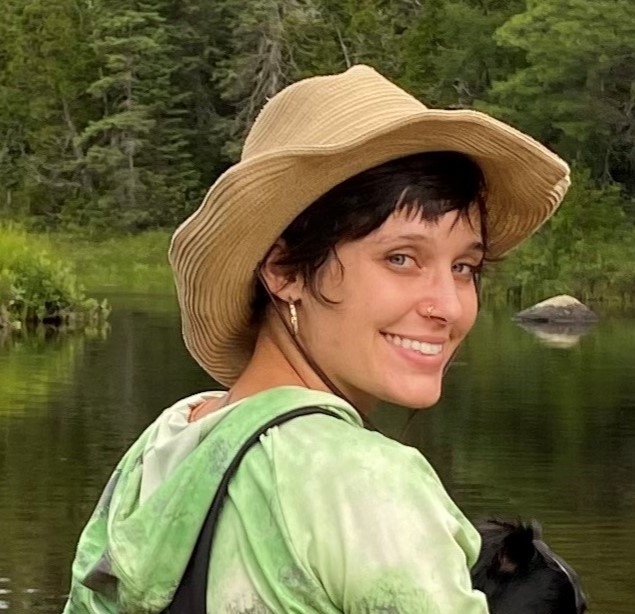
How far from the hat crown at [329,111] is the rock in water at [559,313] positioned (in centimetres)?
2690

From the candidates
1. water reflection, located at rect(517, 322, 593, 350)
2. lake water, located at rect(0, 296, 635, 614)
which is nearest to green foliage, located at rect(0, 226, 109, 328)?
lake water, located at rect(0, 296, 635, 614)

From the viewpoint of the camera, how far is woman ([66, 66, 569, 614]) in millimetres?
1527

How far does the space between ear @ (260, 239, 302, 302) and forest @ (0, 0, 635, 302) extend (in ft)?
130

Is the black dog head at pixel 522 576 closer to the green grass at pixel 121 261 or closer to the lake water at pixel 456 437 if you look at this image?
the lake water at pixel 456 437

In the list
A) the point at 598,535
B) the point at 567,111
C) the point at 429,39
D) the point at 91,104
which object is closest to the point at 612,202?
the point at 567,111

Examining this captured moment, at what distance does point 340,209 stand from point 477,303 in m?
0.19

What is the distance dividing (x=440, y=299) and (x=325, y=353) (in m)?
0.11

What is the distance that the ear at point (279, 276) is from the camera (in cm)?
175

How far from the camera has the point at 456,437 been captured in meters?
14.4

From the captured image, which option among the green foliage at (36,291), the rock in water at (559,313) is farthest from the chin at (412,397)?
the rock in water at (559,313)

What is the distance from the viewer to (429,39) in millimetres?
45844

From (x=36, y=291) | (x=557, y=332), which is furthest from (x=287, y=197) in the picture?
(x=557, y=332)

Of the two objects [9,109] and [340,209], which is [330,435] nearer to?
[340,209]

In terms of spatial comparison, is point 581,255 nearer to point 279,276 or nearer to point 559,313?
point 559,313
